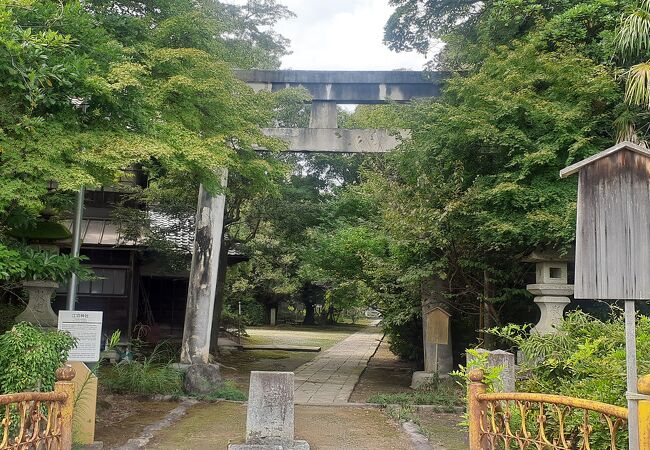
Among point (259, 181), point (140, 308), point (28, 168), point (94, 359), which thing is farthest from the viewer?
point (140, 308)

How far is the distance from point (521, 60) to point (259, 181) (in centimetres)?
518

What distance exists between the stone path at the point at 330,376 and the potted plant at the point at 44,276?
15.9 ft

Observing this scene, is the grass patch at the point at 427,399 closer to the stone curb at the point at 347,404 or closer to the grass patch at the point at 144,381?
the stone curb at the point at 347,404

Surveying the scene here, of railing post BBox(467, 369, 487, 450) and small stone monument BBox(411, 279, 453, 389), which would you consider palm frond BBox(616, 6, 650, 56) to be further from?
railing post BBox(467, 369, 487, 450)

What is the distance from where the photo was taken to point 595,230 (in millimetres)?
3498

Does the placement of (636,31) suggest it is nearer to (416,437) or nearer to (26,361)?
(416,437)

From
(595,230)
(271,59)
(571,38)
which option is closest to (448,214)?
(571,38)

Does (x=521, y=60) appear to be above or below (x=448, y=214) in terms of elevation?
above

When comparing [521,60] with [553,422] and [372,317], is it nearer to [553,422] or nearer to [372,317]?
[553,422]

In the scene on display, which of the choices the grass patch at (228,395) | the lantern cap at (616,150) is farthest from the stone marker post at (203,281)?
the lantern cap at (616,150)

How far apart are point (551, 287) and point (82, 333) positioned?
22.6ft

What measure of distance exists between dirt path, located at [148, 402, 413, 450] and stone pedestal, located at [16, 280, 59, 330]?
85.5 inches

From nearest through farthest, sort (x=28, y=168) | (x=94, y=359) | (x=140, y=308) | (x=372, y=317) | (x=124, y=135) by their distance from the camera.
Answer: (x=28, y=168)
(x=124, y=135)
(x=94, y=359)
(x=140, y=308)
(x=372, y=317)

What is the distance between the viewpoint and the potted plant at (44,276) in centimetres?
639
